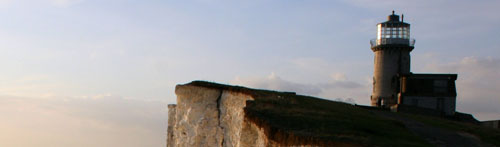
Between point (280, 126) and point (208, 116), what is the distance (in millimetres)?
13622

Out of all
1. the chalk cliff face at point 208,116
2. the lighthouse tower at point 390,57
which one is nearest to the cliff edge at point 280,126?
the chalk cliff face at point 208,116

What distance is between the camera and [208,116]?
30469mm

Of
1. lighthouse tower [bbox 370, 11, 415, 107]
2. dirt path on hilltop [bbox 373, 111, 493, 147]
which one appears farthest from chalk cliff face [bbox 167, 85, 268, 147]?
lighthouse tower [bbox 370, 11, 415, 107]

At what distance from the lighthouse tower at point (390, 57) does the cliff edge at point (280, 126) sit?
93.9 feet

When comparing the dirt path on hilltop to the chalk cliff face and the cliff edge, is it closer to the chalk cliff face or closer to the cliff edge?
the cliff edge

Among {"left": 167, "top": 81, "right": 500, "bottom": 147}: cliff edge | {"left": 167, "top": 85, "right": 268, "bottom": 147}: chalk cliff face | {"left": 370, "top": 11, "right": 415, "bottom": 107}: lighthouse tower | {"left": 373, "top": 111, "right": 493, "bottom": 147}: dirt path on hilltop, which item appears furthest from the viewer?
{"left": 370, "top": 11, "right": 415, "bottom": 107}: lighthouse tower

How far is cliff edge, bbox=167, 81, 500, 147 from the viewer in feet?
Result: 52.1

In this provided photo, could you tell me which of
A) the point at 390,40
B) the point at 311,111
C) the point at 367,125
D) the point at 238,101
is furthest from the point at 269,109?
the point at 390,40

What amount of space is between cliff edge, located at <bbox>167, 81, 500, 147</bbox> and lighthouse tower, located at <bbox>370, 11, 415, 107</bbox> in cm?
2861

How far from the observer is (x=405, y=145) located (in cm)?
1514

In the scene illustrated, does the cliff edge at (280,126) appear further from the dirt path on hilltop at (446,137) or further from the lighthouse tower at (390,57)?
the lighthouse tower at (390,57)

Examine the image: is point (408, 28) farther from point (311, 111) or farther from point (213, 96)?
point (311, 111)

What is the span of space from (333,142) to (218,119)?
1653cm

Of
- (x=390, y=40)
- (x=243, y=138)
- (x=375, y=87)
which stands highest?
(x=390, y=40)
